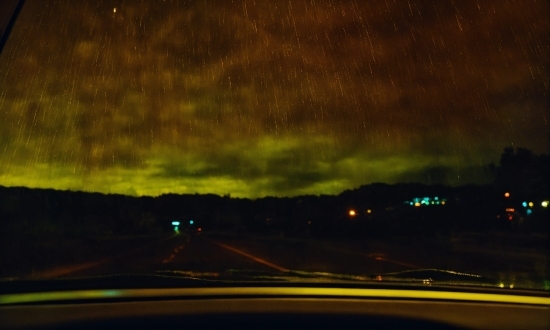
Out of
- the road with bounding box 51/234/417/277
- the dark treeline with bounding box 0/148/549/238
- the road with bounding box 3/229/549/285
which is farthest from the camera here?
the dark treeline with bounding box 0/148/549/238

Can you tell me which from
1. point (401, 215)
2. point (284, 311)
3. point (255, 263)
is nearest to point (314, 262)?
point (255, 263)

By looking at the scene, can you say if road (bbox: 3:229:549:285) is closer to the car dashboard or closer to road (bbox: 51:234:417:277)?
road (bbox: 51:234:417:277)

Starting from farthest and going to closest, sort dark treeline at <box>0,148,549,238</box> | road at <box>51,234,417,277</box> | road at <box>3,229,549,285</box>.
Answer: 1. dark treeline at <box>0,148,549,238</box>
2. road at <box>3,229,549,285</box>
3. road at <box>51,234,417,277</box>

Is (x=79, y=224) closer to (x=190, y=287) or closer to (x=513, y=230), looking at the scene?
(x=513, y=230)

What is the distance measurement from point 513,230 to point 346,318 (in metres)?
36.4

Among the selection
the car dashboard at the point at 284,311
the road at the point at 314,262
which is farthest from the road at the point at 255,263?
the car dashboard at the point at 284,311

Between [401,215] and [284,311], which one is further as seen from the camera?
[401,215]

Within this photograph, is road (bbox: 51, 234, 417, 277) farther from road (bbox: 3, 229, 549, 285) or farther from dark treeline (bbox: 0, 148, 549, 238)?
dark treeline (bbox: 0, 148, 549, 238)

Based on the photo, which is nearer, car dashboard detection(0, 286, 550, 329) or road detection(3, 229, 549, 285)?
car dashboard detection(0, 286, 550, 329)

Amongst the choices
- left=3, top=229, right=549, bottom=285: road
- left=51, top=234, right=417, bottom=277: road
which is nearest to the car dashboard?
left=3, top=229, right=549, bottom=285: road

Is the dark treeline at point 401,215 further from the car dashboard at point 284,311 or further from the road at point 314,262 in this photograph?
the car dashboard at point 284,311

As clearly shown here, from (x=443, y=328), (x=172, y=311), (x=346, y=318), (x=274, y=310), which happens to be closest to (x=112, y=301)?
(x=172, y=311)

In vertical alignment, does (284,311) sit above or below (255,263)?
above

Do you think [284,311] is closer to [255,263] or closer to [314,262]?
[314,262]
